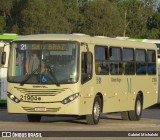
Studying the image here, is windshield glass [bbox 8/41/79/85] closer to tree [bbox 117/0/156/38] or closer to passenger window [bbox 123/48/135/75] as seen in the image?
passenger window [bbox 123/48/135/75]

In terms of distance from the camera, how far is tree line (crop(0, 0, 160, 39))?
83000 millimetres

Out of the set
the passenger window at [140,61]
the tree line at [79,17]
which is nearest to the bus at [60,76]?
the passenger window at [140,61]

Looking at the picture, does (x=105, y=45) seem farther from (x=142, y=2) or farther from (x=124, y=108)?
(x=142, y=2)

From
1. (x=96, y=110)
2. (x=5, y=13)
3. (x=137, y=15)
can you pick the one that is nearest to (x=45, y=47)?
(x=96, y=110)

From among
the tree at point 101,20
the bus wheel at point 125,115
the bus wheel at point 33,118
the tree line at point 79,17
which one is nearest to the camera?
the bus wheel at point 33,118

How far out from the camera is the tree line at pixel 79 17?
83.0m

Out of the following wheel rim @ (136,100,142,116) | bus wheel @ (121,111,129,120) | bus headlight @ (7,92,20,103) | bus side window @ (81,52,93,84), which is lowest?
bus wheel @ (121,111,129,120)

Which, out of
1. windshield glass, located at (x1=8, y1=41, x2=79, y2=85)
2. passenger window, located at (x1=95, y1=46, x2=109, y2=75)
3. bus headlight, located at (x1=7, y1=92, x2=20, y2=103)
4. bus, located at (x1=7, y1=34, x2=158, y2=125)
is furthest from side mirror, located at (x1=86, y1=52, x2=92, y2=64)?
bus headlight, located at (x1=7, y1=92, x2=20, y2=103)

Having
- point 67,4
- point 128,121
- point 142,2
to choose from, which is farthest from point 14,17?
point 128,121

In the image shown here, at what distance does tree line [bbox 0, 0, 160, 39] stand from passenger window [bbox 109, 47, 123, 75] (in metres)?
54.3

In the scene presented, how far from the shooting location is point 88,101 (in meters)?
23.6

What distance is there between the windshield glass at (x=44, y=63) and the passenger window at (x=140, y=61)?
5244mm

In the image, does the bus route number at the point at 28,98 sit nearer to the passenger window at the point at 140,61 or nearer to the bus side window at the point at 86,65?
the bus side window at the point at 86,65

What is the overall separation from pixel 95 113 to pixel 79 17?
7021 cm
